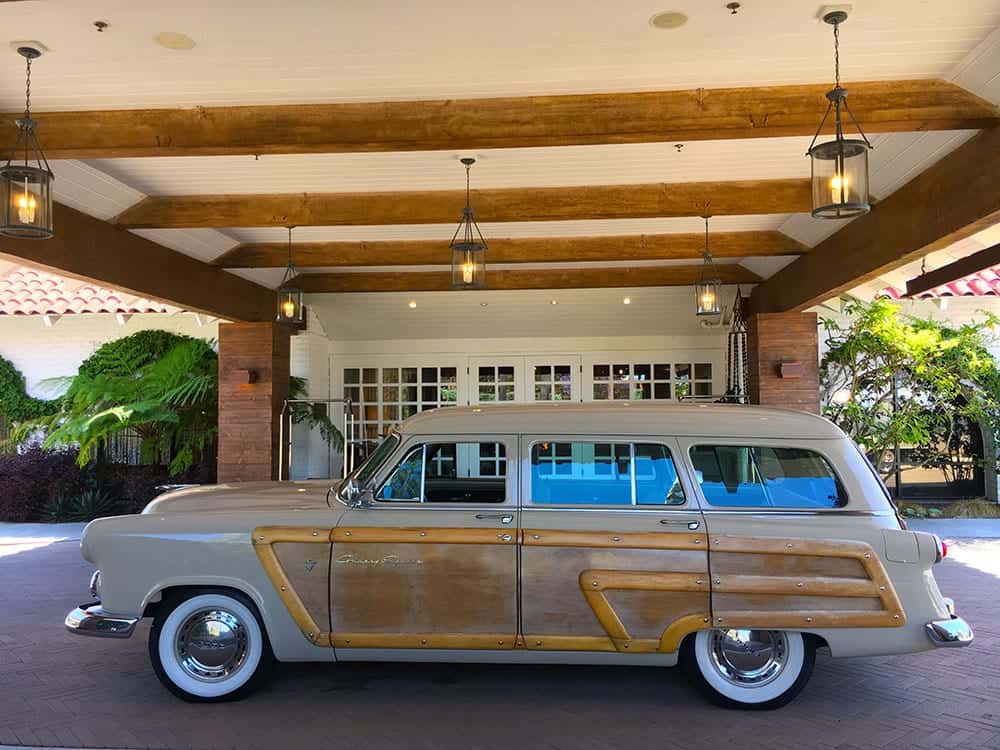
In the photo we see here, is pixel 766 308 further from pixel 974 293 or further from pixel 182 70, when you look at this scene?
pixel 182 70

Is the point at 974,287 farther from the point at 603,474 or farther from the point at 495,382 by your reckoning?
the point at 603,474

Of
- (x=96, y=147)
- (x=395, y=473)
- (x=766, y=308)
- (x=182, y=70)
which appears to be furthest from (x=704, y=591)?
(x=766, y=308)

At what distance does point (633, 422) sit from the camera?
15.4 ft

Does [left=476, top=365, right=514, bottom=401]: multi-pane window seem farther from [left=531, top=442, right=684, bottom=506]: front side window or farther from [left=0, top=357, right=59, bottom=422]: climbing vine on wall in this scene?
[left=531, top=442, right=684, bottom=506]: front side window

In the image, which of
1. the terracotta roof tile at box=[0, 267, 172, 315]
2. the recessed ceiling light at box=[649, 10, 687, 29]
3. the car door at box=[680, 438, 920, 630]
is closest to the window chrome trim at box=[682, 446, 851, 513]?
the car door at box=[680, 438, 920, 630]

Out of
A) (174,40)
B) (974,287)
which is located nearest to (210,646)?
(174,40)

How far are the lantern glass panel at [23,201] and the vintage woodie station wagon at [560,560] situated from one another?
1.84 m

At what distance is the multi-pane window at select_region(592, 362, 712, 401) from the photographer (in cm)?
1408

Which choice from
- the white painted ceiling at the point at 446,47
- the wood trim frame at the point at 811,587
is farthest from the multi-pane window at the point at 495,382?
the wood trim frame at the point at 811,587

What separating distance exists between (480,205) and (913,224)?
3.77m

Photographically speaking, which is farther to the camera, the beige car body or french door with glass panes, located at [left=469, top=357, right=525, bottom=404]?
french door with glass panes, located at [left=469, top=357, right=525, bottom=404]

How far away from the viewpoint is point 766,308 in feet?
38.0

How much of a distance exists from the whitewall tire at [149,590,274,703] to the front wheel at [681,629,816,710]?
7.79 ft

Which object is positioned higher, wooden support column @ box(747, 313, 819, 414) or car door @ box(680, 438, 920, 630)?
wooden support column @ box(747, 313, 819, 414)
